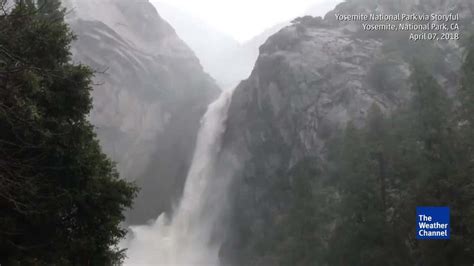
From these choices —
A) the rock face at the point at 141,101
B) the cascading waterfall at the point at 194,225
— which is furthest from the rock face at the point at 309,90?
the rock face at the point at 141,101

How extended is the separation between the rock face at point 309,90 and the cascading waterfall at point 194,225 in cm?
309

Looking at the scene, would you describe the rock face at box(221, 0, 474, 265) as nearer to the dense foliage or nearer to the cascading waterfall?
the cascading waterfall

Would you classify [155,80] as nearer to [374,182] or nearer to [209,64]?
[374,182]

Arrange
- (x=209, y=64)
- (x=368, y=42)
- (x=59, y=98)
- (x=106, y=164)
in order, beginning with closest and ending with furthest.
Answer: (x=59, y=98) → (x=106, y=164) → (x=368, y=42) → (x=209, y=64)

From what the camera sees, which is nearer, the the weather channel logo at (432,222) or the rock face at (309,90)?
the the weather channel logo at (432,222)

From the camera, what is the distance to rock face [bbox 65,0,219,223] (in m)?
54.6

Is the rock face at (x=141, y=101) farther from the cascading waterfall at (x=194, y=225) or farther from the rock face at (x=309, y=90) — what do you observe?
the rock face at (x=309, y=90)

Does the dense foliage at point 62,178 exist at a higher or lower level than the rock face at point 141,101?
lower

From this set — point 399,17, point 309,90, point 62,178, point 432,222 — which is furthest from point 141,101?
point 62,178

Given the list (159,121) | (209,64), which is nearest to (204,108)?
(159,121)

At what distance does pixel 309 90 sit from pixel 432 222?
22364 mm

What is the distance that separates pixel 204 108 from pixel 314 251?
114 ft

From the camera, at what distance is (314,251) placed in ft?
85.3

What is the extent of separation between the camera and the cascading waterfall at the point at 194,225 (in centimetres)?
4588
